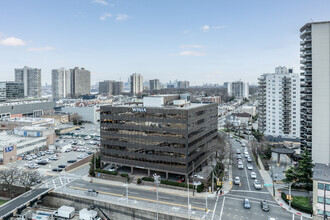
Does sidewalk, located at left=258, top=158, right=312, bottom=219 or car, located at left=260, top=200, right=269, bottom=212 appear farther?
car, located at left=260, top=200, right=269, bottom=212

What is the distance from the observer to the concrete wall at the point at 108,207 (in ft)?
137

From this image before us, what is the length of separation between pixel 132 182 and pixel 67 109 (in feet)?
369

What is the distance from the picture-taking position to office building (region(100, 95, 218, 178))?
52.5 meters

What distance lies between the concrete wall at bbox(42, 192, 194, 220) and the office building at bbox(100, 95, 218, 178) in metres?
12.9

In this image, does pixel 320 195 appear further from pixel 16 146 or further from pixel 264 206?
pixel 16 146

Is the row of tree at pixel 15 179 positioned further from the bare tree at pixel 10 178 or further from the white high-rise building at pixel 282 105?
the white high-rise building at pixel 282 105

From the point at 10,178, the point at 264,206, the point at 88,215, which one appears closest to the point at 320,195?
the point at 264,206

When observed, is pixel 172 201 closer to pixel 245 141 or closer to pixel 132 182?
pixel 132 182

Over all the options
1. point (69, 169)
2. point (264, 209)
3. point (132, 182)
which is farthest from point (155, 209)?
point (69, 169)

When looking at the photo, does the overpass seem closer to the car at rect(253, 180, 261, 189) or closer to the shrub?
the shrub

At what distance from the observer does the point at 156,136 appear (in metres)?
54.2

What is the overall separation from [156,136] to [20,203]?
28.0 meters

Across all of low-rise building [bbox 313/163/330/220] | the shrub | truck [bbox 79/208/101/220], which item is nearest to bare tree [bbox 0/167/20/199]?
truck [bbox 79/208/101/220]

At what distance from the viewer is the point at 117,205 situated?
4422 centimetres
